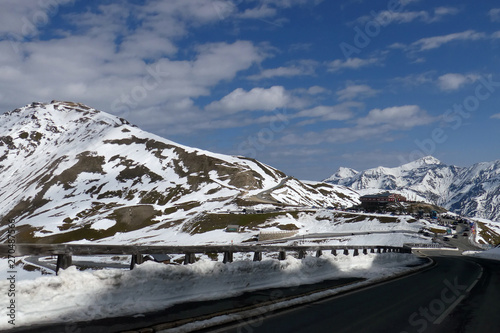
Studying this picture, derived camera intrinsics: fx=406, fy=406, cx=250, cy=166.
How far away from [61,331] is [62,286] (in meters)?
1.47

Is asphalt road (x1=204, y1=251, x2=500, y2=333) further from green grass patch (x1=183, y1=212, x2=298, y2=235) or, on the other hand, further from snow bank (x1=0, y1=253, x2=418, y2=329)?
green grass patch (x1=183, y1=212, x2=298, y2=235)

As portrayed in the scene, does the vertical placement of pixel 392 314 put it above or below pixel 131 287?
below

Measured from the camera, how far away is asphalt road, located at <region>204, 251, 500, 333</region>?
9398 millimetres

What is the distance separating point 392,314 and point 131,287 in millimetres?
7051

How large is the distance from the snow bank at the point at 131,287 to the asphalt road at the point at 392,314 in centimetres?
255

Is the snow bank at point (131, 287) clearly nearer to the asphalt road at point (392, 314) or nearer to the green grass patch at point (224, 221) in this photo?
the asphalt road at point (392, 314)

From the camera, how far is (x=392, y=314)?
11.2 meters

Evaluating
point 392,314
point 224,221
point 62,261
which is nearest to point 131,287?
point 62,261

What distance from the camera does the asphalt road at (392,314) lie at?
30.8 ft

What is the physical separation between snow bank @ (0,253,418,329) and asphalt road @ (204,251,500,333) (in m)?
2.55

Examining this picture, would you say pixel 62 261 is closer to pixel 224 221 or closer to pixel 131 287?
pixel 131 287

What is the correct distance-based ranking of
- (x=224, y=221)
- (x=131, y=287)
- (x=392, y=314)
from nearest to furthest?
1. (x=131, y=287)
2. (x=392, y=314)
3. (x=224, y=221)

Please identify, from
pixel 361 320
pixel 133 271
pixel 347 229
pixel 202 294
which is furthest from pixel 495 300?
pixel 347 229

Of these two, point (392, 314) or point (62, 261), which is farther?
point (392, 314)
